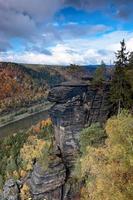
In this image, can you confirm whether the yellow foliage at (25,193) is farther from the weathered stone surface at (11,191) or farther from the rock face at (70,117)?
the weathered stone surface at (11,191)

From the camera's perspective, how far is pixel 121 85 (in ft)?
219

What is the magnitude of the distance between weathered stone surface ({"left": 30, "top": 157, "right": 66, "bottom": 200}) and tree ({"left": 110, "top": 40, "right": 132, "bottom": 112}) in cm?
1729

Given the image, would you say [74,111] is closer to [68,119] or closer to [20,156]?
[68,119]

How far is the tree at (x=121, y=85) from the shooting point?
66.8 metres

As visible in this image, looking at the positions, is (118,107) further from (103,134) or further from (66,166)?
(66,166)

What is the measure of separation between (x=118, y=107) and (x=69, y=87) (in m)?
11.4

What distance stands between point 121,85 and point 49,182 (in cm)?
2407

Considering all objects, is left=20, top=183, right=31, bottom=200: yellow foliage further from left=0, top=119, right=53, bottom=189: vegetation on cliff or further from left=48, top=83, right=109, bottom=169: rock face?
left=48, top=83, right=109, bottom=169: rock face

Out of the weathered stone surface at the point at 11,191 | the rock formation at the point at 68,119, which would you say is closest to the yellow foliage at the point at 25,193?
the rock formation at the point at 68,119

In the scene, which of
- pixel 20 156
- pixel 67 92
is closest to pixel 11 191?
pixel 67 92

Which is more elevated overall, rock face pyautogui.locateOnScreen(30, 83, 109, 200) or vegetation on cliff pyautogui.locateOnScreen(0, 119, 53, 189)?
rock face pyautogui.locateOnScreen(30, 83, 109, 200)

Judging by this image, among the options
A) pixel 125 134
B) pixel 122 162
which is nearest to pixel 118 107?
pixel 125 134

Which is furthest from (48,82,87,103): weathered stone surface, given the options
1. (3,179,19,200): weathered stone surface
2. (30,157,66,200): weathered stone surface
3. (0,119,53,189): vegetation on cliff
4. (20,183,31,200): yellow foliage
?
(3,179,19,200): weathered stone surface

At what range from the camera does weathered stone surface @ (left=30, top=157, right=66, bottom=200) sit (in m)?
64.1
